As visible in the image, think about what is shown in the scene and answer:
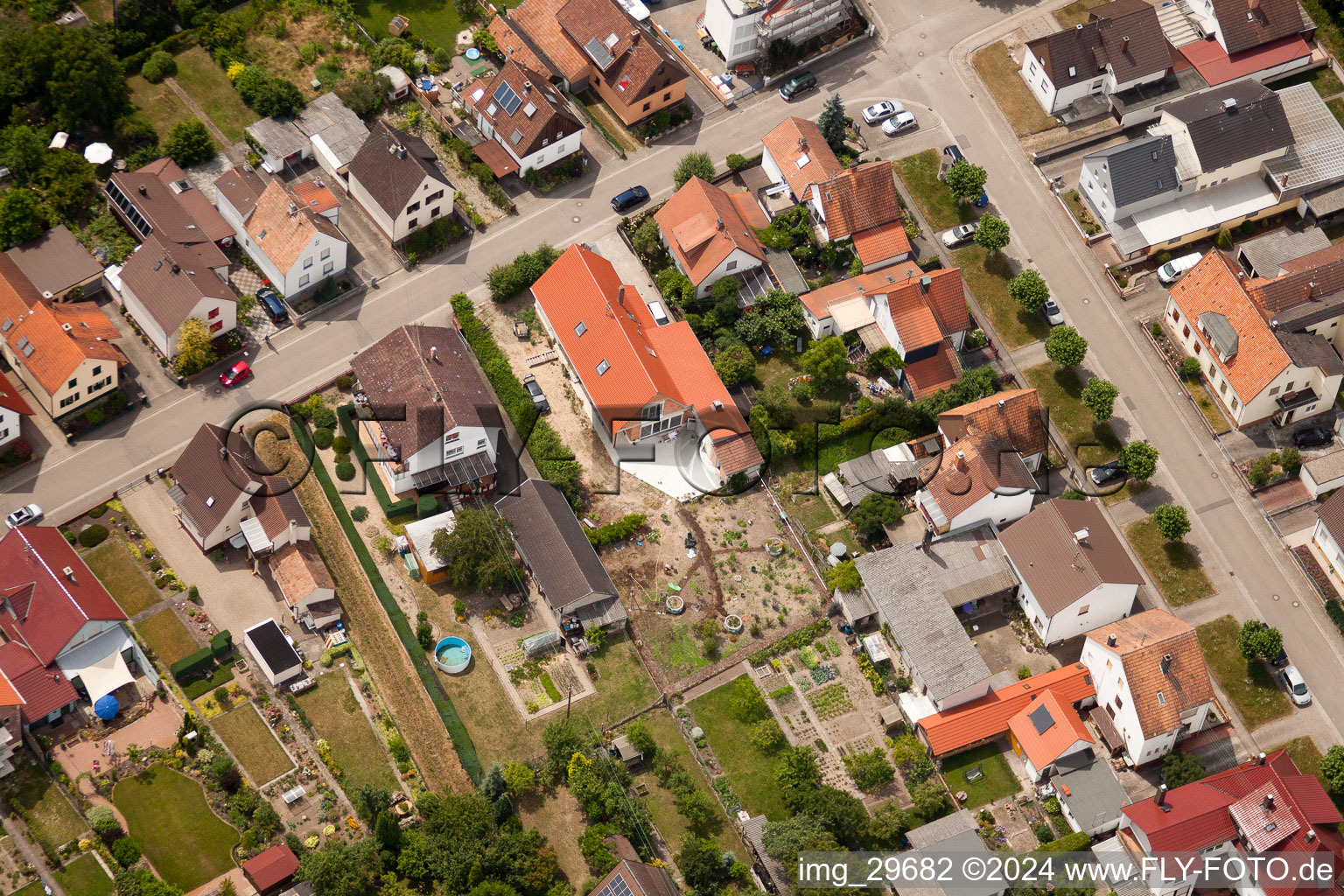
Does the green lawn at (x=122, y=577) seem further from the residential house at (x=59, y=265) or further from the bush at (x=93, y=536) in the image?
the residential house at (x=59, y=265)

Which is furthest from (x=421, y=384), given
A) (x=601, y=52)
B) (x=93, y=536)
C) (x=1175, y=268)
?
(x=1175, y=268)

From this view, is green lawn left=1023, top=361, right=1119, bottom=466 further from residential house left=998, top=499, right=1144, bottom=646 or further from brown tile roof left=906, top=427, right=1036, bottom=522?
residential house left=998, top=499, right=1144, bottom=646

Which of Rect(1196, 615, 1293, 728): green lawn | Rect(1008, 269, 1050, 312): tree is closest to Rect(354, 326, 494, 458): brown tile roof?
Rect(1008, 269, 1050, 312): tree

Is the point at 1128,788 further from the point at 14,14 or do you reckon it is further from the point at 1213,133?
the point at 14,14

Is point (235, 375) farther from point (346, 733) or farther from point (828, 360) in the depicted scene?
point (828, 360)

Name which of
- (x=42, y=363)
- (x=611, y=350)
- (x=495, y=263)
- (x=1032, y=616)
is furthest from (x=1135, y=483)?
(x=42, y=363)

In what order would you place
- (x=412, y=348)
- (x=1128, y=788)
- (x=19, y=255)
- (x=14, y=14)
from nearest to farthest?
(x=1128, y=788) < (x=412, y=348) < (x=19, y=255) < (x=14, y=14)
